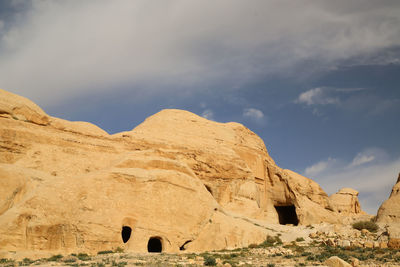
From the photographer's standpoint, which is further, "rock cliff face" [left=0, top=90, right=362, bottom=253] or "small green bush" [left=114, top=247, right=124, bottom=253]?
"small green bush" [left=114, top=247, right=124, bottom=253]

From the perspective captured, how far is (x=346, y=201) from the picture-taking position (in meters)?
59.6

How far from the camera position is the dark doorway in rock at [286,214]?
4416 centimetres

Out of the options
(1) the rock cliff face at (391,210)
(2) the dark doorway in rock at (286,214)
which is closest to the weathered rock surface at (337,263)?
(1) the rock cliff face at (391,210)

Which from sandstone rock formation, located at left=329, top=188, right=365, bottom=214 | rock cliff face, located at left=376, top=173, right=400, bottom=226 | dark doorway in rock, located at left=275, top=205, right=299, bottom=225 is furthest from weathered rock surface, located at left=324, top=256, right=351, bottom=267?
sandstone rock formation, located at left=329, top=188, right=365, bottom=214

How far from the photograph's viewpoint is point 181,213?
2678 centimetres

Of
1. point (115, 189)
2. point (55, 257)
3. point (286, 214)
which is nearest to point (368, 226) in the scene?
point (286, 214)

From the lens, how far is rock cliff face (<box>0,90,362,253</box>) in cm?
2262

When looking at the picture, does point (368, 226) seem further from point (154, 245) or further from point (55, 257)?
point (55, 257)

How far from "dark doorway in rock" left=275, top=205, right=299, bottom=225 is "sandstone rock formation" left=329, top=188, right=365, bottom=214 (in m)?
15.8

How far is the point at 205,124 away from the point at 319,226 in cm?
1476

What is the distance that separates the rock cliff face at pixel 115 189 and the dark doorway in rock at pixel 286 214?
7.25 meters

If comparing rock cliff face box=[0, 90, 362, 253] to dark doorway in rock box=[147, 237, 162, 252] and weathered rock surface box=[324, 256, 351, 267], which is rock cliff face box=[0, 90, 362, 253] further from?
weathered rock surface box=[324, 256, 351, 267]

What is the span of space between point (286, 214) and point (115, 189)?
82.9 feet

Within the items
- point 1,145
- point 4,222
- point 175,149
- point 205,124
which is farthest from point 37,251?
point 205,124
